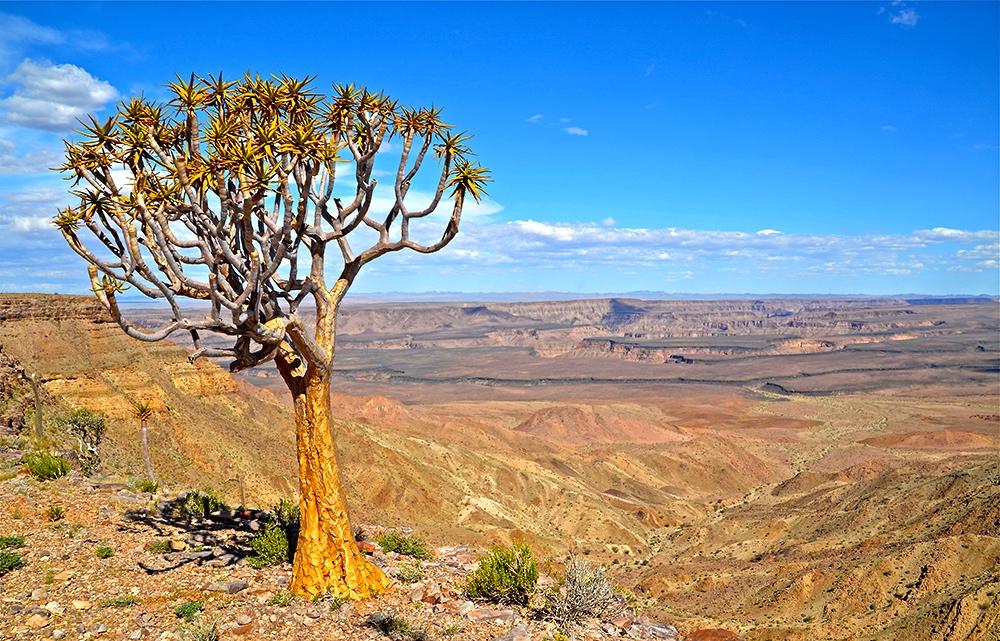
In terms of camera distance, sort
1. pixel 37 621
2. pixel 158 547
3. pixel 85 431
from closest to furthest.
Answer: pixel 37 621 < pixel 158 547 < pixel 85 431

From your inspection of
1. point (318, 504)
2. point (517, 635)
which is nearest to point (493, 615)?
point (517, 635)

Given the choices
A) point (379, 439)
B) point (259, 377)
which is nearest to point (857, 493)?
point (379, 439)

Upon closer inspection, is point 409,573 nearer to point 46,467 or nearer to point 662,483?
point 46,467

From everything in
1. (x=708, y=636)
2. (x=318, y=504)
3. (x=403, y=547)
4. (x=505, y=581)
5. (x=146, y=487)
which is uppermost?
(x=318, y=504)

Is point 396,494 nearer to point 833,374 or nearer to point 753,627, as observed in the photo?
point 753,627

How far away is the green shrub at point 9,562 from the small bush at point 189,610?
321 cm

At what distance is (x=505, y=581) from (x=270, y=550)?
Result: 4.26m

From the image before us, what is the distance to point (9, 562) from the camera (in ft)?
32.9

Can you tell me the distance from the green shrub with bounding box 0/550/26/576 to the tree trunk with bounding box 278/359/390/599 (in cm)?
451

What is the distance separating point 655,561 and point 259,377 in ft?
413

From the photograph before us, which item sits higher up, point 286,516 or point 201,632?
point 201,632

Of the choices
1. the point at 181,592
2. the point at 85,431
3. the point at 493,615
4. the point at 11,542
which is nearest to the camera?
the point at 181,592

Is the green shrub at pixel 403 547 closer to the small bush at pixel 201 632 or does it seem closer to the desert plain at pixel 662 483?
the small bush at pixel 201 632

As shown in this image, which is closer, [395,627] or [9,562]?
[395,627]
